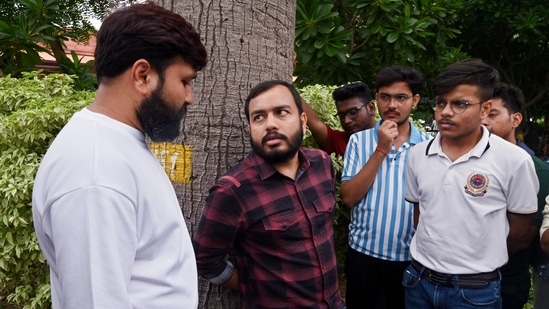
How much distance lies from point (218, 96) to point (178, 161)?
374 millimetres

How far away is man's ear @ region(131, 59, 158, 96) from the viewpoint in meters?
1.48

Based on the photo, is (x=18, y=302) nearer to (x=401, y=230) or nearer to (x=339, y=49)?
(x=401, y=230)

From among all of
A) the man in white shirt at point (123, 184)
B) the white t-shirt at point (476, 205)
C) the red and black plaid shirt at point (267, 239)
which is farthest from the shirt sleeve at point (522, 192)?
the man in white shirt at point (123, 184)

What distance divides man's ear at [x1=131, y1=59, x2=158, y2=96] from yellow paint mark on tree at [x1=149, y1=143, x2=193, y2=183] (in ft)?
3.93

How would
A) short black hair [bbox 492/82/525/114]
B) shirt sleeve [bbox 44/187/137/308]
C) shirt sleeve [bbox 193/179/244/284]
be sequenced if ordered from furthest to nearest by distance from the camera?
1. short black hair [bbox 492/82/525/114]
2. shirt sleeve [bbox 193/179/244/284]
3. shirt sleeve [bbox 44/187/137/308]

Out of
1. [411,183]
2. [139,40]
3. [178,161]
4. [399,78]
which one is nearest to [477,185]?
[411,183]

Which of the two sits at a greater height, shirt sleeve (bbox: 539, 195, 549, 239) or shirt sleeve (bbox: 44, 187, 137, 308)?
shirt sleeve (bbox: 44, 187, 137, 308)

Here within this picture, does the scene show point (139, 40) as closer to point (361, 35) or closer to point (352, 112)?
point (352, 112)

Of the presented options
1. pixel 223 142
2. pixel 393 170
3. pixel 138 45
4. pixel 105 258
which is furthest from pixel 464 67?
pixel 105 258

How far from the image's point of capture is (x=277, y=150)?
96.3 inches

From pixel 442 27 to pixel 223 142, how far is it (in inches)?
175

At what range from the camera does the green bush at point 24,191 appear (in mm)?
2889

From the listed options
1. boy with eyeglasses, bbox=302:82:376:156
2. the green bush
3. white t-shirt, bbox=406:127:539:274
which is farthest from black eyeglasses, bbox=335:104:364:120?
the green bush

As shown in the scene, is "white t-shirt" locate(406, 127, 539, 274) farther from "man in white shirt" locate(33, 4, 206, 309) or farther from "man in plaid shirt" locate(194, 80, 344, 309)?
"man in white shirt" locate(33, 4, 206, 309)
